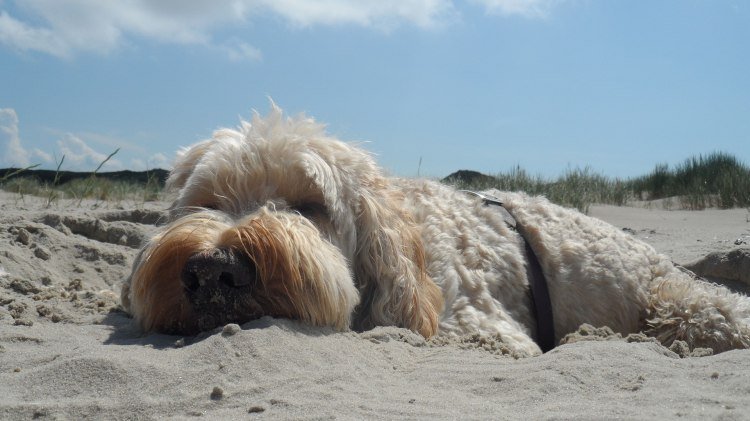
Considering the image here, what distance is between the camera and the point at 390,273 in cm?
412

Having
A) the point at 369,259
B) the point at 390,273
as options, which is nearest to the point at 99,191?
the point at 369,259

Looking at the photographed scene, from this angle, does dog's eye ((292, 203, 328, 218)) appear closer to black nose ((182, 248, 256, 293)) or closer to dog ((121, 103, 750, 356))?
dog ((121, 103, 750, 356))

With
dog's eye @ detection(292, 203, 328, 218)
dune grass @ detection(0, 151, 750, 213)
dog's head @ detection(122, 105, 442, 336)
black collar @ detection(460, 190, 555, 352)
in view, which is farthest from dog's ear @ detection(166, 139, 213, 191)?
dune grass @ detection(0, 151, 750, 213)

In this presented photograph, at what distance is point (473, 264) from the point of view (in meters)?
4.95

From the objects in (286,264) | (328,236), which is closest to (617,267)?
(328,236)

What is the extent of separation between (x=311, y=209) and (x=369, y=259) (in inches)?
16.5

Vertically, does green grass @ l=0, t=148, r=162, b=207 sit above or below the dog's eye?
above

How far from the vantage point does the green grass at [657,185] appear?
14.0 m

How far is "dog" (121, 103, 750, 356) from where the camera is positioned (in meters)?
3.42

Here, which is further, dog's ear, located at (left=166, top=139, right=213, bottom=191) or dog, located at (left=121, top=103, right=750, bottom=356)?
dog's ear, located at (left=166, top=139, right=213, bottom=191)

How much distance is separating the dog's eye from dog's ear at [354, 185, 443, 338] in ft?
0.74

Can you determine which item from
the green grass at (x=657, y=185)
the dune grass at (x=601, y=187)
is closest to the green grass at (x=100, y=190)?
the dune grass at (x=601, y=187)

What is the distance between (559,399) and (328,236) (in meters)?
1.79

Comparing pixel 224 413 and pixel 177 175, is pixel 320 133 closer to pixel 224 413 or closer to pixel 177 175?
pixel 177 175
